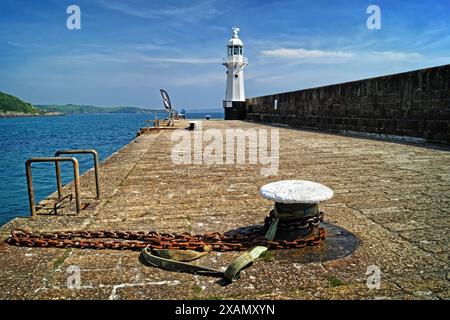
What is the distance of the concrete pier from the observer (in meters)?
2.18

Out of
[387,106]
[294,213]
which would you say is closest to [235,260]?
[294,213]

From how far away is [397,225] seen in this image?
10.7 feet

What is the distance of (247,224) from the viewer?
3.46m

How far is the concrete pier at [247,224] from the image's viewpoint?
2.18 m

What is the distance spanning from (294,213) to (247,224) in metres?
0.79

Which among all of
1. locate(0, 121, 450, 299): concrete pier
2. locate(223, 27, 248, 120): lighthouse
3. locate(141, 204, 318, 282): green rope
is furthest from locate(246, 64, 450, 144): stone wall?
locate(223, 27, 248, 120): lighthouse

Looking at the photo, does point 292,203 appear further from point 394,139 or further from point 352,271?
point 394,139

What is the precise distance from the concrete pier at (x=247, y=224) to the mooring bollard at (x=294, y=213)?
34cm

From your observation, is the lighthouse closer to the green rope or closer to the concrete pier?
the concrete pier

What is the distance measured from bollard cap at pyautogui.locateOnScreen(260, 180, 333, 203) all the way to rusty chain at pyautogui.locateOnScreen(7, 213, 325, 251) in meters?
0.22

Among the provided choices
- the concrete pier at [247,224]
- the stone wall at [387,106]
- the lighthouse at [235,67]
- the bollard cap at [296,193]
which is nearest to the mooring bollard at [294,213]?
the bollard cap at [296,193]

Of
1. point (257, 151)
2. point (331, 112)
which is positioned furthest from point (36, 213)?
point (331, 112)

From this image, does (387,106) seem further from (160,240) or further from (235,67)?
(235,67)
